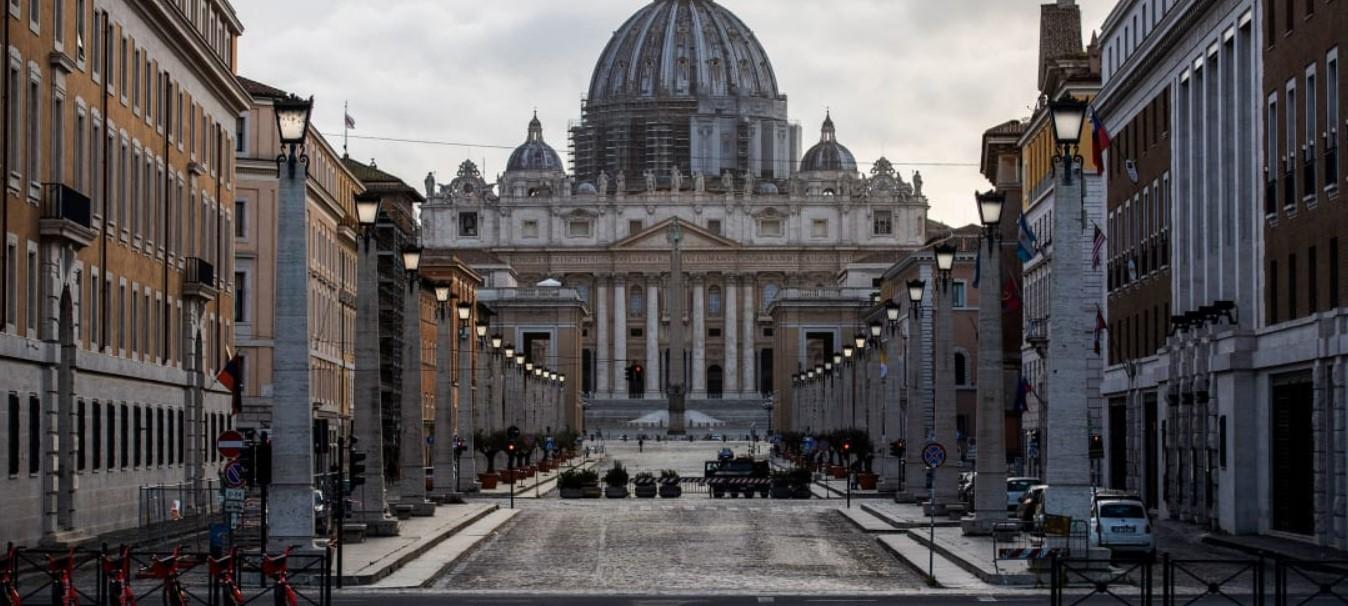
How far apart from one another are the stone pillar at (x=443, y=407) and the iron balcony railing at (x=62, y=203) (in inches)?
592

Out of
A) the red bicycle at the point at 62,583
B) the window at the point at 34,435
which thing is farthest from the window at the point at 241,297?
the red bicycle at the point at 62,583

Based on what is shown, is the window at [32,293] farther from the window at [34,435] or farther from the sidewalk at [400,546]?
the sidewalk at [400,546]

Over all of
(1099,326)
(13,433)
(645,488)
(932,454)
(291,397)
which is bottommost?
(645,488)

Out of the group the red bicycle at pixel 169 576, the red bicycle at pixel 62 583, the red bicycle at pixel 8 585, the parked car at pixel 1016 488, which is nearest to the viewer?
the red bicycle at pixel 8 585

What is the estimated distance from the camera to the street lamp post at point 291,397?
34.0 metres

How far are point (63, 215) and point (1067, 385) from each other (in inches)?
781

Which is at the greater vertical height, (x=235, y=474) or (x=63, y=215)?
(x=63, y=215)

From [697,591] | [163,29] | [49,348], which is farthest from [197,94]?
[697,591]

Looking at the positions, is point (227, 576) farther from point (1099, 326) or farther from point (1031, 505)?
point (1099, 326)

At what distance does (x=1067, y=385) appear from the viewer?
113ft

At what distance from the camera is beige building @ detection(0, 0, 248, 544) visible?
4322cm

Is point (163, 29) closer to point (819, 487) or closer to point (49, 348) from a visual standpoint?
point (49, 348)

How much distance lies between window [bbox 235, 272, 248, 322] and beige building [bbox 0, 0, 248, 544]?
47.8 feet

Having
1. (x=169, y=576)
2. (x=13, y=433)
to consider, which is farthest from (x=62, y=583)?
(x=13, y=433)
